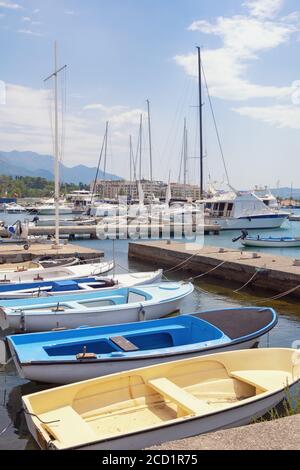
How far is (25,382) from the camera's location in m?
9.09

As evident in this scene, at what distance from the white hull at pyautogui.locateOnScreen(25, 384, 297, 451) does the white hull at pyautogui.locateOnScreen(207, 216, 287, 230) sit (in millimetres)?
39545

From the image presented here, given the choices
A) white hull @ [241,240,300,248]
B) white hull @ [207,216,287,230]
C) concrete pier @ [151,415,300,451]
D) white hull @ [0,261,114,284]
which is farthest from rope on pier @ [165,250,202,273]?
white hull @ [207,216,287,230]

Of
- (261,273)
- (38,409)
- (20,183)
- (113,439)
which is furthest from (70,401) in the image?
(20,183)

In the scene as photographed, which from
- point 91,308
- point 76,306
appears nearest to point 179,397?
point 91,308

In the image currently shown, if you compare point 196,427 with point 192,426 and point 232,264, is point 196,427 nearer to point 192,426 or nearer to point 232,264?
point 192,426

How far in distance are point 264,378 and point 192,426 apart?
1.86 m

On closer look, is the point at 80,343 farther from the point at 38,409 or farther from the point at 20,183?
the point at 20,183

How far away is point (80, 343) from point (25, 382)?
1.37 m

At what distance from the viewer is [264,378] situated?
7.21 m

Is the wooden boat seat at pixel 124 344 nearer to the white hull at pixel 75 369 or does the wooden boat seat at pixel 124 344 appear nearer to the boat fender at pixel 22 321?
the white hull at pixel 75 369

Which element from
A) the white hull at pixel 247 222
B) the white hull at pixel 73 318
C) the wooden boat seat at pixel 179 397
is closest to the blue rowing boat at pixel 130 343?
the wooden boat seat at pixel 179 397

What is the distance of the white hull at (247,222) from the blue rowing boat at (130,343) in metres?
36.1

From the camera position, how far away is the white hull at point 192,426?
529cm
